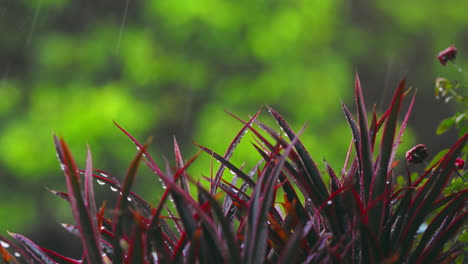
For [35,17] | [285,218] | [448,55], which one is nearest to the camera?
[285,218]

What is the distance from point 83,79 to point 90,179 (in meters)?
8.01

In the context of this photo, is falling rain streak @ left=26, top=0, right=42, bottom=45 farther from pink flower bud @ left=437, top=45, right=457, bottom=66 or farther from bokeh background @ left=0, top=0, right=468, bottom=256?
pink flower bud @ left=437, top=45, right=457, bottom=66

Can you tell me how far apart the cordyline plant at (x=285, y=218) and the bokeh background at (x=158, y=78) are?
6280mm

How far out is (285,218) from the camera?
100 centimetres

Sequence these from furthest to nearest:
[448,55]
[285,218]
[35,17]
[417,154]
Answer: [35,17] < [448,55] < [417,154] < [285,218]

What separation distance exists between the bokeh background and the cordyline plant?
247 inches

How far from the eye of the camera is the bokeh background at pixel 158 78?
799 cm

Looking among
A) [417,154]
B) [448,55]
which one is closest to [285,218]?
[417,154]

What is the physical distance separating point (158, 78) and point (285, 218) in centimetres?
793

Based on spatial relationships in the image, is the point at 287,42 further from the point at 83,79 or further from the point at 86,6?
the point at 86,6

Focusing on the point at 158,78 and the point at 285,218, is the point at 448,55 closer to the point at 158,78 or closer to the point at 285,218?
the point at 285,218

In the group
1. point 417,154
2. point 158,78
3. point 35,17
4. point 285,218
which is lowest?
point 285,218

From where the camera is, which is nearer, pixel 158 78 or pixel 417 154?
pixel 417 154

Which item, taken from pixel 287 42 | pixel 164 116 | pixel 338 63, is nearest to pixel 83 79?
pixel 164 116
